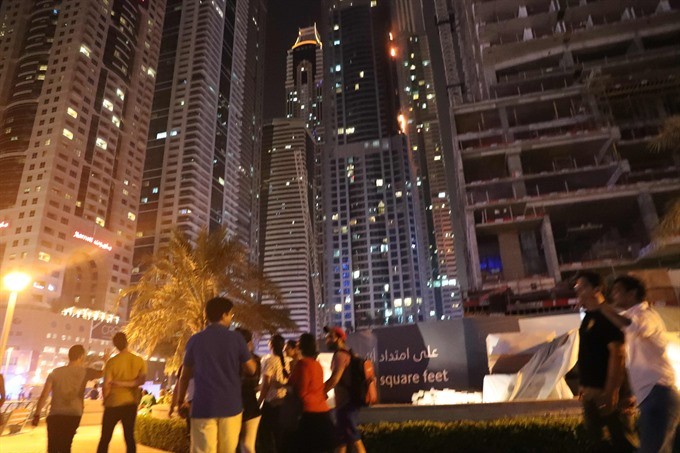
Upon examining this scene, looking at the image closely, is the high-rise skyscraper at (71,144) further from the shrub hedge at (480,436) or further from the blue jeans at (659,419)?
the blue jeans at (659,419)

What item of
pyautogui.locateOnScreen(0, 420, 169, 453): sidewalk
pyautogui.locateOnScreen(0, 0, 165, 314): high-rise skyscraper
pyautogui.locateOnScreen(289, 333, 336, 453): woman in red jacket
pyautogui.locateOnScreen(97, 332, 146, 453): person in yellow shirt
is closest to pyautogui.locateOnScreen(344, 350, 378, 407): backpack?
pyautogui.locateOnScreen(289, 333, 336, 453): woman in red jacket

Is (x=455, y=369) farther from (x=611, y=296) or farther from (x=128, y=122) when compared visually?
(x=128, y=122)

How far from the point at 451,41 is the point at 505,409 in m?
84.8

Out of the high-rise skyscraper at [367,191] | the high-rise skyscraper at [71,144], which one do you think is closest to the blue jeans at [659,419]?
the high-rise skyscraper at [71,144]

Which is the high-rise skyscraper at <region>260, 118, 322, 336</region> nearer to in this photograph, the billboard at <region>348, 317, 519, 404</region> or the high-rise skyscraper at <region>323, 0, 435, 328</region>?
the high-rise skyscraper at <region>323, 0, 435, 328</region>

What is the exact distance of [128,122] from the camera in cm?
11531

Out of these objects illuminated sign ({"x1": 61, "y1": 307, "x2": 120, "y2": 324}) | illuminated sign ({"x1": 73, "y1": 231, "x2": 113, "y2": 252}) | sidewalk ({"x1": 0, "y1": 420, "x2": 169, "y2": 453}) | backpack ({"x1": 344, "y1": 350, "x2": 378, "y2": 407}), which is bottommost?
sidewalk ({"x1": 0, "y1": 420, "x2": 169, "y2": 453})

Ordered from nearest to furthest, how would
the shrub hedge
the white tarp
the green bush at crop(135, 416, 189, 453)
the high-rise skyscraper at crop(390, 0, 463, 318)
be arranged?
the shrub hedge
the white tarp
the green bush at crop(135, 416, 189, 453)
the high-rise skyscraper at crop(390, 0, 463, 318)

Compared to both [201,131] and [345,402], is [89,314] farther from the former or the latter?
[345,402]

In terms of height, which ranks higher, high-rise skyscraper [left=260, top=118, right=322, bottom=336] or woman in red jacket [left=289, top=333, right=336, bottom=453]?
high-rise skyscraper [left=260, top=118, right=322, bottom=336]

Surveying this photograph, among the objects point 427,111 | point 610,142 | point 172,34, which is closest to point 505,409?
point 610,142

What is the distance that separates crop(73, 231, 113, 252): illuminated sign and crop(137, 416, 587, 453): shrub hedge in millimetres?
101070

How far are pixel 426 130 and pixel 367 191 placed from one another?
50.0m

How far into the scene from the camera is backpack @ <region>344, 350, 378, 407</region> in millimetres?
4793
